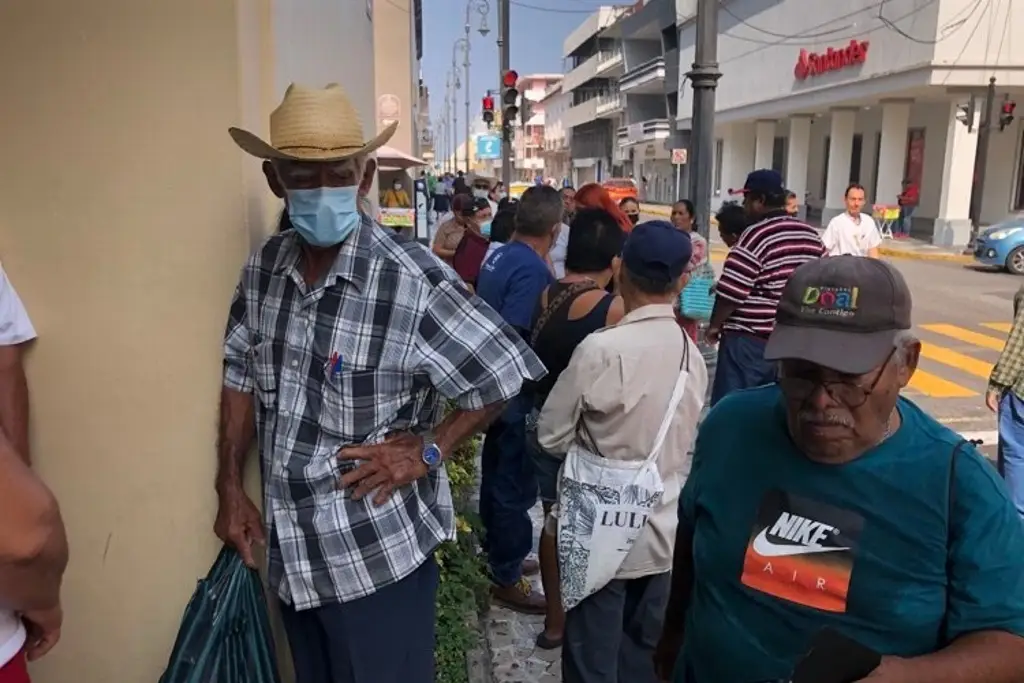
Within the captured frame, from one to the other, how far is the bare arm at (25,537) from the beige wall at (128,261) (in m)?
1.03

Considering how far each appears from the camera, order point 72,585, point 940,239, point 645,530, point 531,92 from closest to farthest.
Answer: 1. point 72,585
2. point 645,530
3. point 940,239
4. point 531,92

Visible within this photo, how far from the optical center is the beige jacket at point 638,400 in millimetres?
2918

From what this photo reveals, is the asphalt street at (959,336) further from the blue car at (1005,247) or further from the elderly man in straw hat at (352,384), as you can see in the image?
the elderly man in straw hat at (352,384)

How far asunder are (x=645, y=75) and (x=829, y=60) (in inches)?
893

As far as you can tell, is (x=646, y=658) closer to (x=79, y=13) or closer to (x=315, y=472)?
(x=315, y=472)

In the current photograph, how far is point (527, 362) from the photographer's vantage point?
234cm

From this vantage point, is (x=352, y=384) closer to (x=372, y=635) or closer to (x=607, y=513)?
(x=372, y=635)

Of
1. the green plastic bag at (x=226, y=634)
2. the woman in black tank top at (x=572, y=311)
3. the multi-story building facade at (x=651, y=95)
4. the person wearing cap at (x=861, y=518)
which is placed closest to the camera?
the person wearing cap at (x=861, y=518)

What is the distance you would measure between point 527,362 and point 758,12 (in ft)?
115

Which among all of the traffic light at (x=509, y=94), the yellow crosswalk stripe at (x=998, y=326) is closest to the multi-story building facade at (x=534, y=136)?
the traffic light at (x=509, y=94)

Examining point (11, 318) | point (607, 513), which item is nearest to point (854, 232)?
point (607, 513)

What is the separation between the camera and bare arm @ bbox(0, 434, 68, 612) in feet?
5.05

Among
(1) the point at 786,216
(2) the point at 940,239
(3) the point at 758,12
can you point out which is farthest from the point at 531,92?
(1) the point at 786,216

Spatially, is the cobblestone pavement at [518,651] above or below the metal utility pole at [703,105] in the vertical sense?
below
